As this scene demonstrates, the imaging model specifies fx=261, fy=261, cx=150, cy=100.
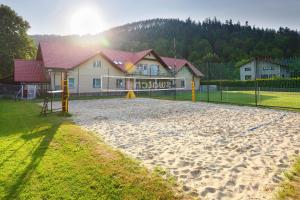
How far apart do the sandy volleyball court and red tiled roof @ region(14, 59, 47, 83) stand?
20483 millimetres

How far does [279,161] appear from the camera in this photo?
5.40 metres

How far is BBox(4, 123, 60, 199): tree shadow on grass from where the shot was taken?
13.1ft

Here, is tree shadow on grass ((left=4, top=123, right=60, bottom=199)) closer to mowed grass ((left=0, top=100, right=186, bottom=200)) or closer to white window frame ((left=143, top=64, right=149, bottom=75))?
mowed grass ((left=0, top=100, right=186, bottom=200))

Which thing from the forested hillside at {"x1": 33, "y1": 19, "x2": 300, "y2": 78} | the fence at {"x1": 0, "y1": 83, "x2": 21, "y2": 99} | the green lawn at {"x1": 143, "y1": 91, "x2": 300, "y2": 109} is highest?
the forested hillside at {"x1": 33, "y1": 19, "x2": 300, "y2": 78}

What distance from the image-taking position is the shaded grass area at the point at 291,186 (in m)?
3.88

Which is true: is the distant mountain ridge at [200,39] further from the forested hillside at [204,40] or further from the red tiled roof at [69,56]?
the red tiled roof at [69,56]

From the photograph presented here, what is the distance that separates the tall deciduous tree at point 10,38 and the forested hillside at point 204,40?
36.5 m

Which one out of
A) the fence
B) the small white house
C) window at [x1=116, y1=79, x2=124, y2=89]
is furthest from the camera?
the small white house

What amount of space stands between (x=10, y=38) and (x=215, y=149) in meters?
34.6

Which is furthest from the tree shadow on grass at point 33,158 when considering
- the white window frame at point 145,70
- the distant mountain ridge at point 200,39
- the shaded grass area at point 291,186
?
the distant mountain ridge at point 200,39

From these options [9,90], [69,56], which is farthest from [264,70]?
[9,90]

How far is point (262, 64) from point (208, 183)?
180 ft

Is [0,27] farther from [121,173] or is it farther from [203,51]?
[203,51]

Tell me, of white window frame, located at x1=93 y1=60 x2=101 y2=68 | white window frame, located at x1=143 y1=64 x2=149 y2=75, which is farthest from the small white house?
white window frame, located at x1=93 y1=60 x2=101 y2=68
